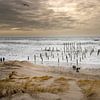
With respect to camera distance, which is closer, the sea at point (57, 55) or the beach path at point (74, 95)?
the beach path at point (74, 95)

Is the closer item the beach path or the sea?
the beach path

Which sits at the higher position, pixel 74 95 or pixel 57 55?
pixel 74 95

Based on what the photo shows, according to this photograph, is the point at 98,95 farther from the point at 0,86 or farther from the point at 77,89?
the point at 0,86

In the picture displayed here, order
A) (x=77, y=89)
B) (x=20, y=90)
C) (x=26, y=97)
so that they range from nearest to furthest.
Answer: (x=26, y=97) < (x=20, y=90) < (x=77, y=89)

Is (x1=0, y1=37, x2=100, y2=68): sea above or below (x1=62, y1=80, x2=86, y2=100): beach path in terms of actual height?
below

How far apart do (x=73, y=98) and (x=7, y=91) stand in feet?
10.3

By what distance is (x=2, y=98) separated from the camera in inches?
408

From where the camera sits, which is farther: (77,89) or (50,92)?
(77,89)

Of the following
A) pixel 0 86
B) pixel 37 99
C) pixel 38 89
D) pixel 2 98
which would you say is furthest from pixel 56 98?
pixel 0 86

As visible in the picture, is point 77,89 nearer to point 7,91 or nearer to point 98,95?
point 98,95

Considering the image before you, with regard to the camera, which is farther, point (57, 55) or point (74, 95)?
point (57, 55)

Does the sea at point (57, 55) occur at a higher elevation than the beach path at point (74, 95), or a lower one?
lower

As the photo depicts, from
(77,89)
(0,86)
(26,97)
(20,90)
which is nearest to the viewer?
(26,97)

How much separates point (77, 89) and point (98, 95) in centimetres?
210
